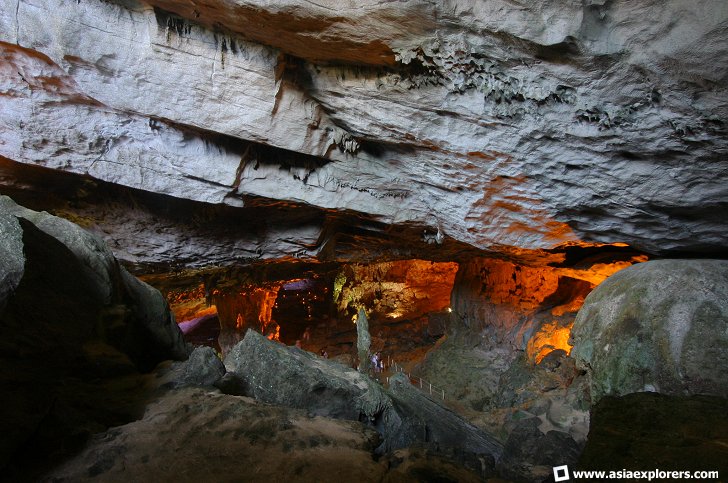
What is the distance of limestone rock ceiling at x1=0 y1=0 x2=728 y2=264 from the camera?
442 cm

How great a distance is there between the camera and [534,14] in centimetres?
431

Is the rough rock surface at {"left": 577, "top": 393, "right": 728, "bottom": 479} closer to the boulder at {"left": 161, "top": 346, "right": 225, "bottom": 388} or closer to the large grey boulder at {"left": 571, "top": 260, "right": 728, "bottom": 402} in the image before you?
the large grey boulder at {"left": 571, "top": 260, "right": 728, "bottom": 402}

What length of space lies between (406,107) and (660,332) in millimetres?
4427

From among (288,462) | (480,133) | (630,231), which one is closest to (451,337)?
(630,231)

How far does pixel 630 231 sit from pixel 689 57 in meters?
2.99

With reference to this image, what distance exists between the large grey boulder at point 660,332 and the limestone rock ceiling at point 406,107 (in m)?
0.69

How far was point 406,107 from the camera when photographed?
19.4 feet

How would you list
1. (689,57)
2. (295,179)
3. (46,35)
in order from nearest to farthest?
1. (689,57)
2. (46,35)
3. (295,179)

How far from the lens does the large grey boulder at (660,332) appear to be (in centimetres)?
505

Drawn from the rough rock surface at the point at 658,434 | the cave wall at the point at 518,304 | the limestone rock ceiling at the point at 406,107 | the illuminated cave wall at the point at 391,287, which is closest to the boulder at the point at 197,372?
the limestone rock ceiling at the point at 406,107

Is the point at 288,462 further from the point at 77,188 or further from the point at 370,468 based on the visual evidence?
the point at 77,188

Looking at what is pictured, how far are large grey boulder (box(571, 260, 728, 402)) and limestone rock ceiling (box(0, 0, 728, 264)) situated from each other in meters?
0.69

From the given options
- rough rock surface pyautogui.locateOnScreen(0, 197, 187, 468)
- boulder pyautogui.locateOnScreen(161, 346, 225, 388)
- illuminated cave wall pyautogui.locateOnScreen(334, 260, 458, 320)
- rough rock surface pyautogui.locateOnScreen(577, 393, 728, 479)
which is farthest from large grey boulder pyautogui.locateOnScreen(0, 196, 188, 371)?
illuminated cave wall pyautogui.locateOnScreen(334, 260, 458, 320)

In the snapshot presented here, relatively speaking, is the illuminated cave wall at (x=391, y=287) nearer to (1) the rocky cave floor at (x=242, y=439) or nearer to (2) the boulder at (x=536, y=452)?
(2) the boulder at (x=536, y=452)
